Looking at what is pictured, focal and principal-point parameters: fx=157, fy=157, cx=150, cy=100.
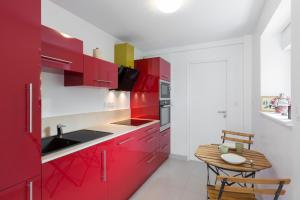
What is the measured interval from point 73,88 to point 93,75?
40cm

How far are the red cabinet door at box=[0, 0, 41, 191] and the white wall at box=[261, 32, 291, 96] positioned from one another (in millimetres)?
2485

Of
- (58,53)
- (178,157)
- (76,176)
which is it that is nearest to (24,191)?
(76,176)

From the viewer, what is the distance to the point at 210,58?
10.5ft

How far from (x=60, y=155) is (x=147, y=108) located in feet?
6.91

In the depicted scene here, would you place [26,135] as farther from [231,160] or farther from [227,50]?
[227,50]

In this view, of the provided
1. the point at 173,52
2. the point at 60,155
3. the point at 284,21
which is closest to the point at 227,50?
the point at 173,52

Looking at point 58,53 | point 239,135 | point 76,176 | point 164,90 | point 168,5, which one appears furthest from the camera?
point 164,90

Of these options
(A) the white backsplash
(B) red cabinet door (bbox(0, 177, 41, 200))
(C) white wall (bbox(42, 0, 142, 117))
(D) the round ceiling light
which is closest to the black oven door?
(A) the white backsplash

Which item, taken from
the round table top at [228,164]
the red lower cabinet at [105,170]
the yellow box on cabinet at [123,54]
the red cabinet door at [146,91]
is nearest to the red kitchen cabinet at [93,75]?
the yellow box on cabinet at [123,54]

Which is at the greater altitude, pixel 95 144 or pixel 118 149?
pixel 95 144

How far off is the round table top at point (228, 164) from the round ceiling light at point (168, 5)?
1715 mm

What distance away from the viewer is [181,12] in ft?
6.67

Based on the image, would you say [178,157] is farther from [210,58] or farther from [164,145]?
[210,58]

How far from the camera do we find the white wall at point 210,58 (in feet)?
9.43
